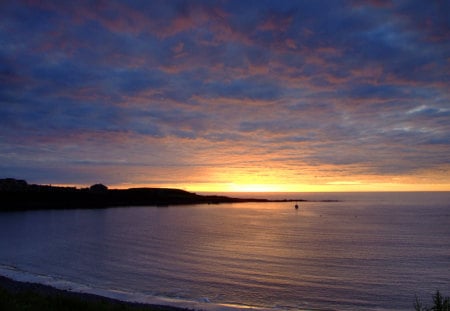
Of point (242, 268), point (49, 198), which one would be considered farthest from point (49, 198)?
point (242, 268)

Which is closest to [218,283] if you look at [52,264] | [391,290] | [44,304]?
[391,290]

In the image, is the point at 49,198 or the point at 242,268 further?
the point at 49,198

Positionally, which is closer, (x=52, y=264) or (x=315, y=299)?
(x=315, y=299)

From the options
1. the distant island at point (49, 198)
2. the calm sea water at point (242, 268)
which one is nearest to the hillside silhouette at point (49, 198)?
the distant island at point (49, 198)

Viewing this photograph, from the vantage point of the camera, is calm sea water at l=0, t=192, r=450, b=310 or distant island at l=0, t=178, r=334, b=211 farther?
distant island at l=0, t=178, r=334, b=211

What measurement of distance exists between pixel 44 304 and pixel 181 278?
58.5ft

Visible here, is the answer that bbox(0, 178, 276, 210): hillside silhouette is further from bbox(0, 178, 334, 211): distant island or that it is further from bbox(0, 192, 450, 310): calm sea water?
bbox(0, 192, 450, 310): calm sea water

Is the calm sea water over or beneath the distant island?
beneath

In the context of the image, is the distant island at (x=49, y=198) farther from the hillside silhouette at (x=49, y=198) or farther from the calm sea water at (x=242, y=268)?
the calm sea water at (x=242, y=268)

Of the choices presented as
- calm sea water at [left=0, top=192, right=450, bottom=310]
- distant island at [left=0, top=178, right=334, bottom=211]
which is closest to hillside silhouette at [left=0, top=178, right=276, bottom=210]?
distant island at [left=0, top=178, right=334, bottom=211]

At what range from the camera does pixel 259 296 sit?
90.9ft

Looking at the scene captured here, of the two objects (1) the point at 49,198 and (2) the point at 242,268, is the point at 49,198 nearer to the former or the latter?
(1) the point at 49,198

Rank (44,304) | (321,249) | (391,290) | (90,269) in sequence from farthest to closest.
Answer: (321,249), (90,269), (391,290), (44,304)

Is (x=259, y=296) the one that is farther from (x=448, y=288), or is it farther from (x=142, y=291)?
(x=448, y=288)
